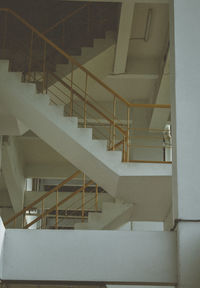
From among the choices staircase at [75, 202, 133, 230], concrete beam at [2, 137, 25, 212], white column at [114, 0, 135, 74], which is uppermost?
white column at [114, 0, 135, 74]

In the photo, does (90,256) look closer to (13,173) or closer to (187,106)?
(187,106)

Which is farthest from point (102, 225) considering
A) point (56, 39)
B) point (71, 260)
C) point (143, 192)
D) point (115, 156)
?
point (71, 260)

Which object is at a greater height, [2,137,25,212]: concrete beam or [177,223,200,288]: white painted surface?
[2,137,25,212]: concrete beam

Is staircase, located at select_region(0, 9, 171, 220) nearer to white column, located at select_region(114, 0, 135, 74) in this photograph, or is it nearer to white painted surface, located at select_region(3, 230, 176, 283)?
white column, located at select_region(114, 0, 135, 74)

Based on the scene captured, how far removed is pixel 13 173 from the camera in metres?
20.0

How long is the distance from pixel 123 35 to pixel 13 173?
729 cm

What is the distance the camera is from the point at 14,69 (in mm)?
15773

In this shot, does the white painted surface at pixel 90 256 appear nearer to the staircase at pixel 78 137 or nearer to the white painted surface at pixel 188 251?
the white painted surface at pixel 188 251

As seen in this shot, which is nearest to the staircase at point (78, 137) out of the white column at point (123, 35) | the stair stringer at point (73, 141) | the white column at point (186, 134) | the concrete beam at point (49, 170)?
the stair stringer at point (73, 141)

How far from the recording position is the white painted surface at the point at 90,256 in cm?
941

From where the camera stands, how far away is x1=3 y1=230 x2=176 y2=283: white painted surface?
941cm

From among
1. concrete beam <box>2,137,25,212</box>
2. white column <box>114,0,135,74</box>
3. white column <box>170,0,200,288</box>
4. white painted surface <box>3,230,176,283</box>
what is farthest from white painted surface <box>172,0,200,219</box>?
concrete beam <box>2,137,25,212</box>

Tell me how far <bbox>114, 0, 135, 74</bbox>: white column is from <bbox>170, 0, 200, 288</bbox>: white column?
94.1 inches

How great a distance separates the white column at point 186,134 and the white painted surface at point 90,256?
392mm
